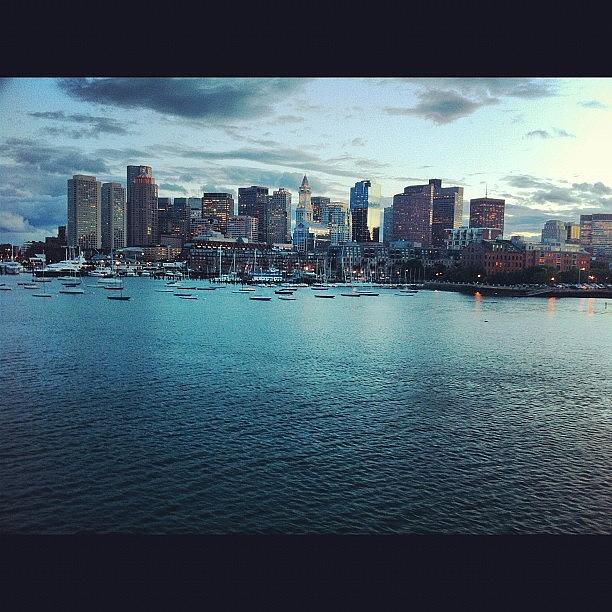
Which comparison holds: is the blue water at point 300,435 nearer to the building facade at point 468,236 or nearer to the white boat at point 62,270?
the white boat at point 62,270

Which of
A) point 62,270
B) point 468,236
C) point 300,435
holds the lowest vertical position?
point 300,435

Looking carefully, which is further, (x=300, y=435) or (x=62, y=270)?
(x=62, y=270)

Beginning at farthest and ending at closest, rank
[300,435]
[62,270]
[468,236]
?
[468,236]
[62,270]
[300,435]

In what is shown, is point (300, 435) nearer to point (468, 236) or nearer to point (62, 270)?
point (62, 270)

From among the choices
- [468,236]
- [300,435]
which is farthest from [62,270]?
[300,435]

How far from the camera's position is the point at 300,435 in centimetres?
980

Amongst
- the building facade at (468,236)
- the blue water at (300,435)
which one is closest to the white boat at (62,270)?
the blue water at (300,435)

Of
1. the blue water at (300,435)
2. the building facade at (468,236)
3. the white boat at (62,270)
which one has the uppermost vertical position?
the building facade at (468,236)

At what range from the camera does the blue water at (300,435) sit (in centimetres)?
707

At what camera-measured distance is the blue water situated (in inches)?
279

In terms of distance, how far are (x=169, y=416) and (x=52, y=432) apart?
204 cm

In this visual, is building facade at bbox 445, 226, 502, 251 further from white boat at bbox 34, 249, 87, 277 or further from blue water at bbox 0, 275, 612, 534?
blue water at bbox 0, 275, 612, 534

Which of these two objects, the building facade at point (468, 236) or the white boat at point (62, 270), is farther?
the building facade at point (468, 236)
